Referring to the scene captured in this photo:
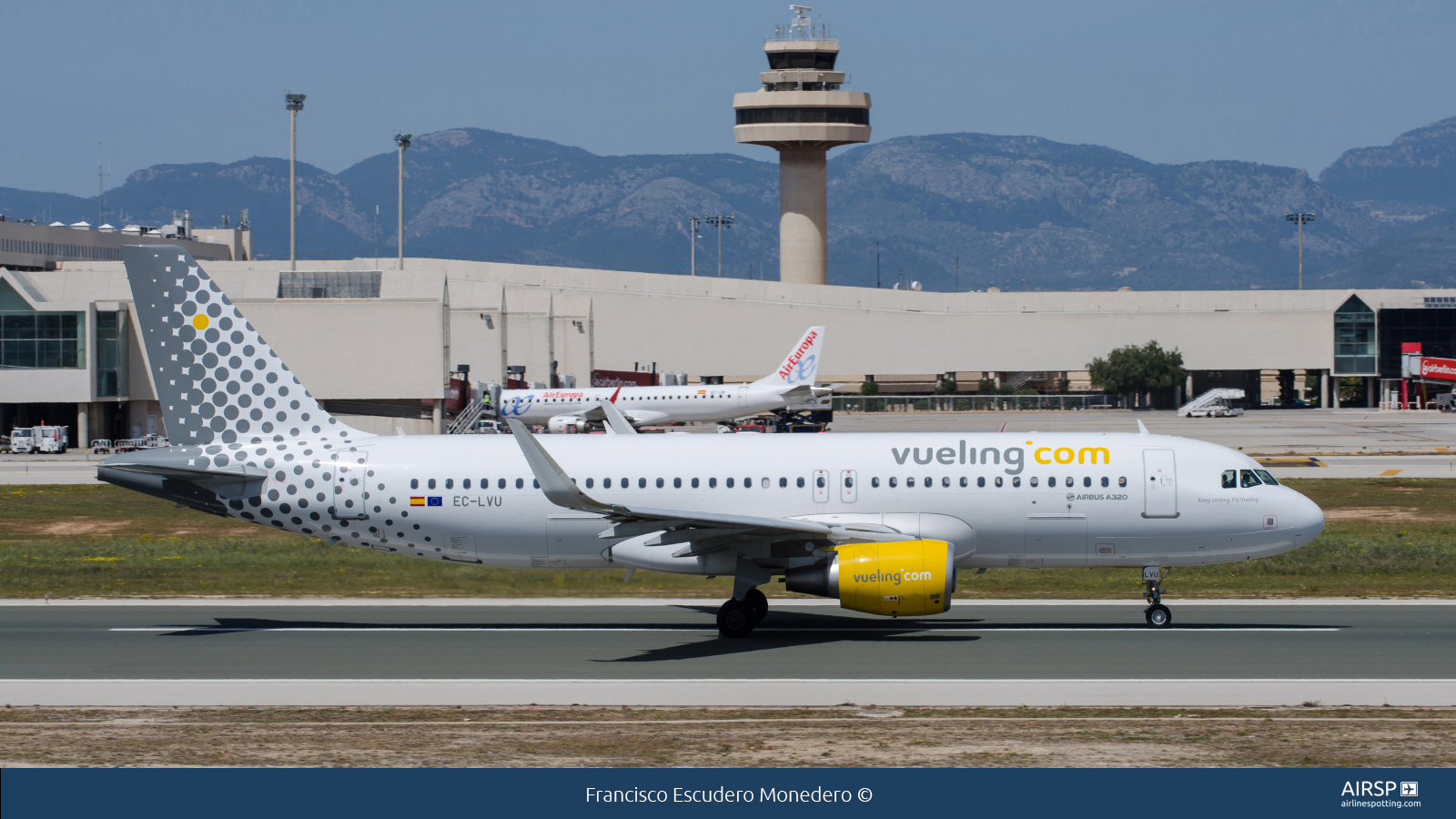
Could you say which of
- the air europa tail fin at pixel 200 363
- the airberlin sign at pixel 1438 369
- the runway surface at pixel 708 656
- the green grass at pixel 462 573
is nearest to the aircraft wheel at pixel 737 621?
the runway surface at pixel 708 656

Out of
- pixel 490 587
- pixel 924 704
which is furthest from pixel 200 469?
pixel 924 704

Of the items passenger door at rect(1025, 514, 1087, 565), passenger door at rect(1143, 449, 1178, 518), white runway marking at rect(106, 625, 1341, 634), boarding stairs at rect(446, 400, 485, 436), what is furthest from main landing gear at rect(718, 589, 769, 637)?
boarding stairs at rect(446, 400, 485, 436)

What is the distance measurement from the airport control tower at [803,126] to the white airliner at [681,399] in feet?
238

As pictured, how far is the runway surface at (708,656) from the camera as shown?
2097cm

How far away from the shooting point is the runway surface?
826 inches

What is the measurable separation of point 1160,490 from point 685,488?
29.8 ft

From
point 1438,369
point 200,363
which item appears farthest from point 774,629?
point 1438,369

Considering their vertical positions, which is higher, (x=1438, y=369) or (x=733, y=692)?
(x=1438, y=369)

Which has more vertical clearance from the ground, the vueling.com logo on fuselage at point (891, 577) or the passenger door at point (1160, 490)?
the passenger door at point (1160, 490)

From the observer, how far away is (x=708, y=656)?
79.5 ft

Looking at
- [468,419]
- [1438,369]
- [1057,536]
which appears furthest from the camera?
[1438,369]

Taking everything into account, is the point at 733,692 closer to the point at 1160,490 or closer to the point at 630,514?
the point at 630,514

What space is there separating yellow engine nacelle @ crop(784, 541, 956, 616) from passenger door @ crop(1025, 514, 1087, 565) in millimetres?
2587

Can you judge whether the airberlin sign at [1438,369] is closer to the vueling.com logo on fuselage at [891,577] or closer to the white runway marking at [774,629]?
the white runway marking at [774,629]
